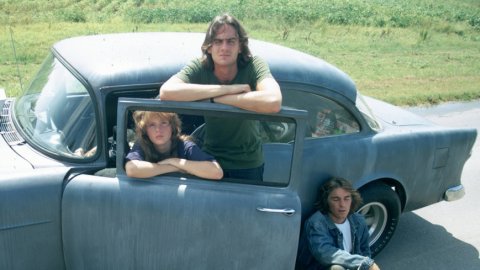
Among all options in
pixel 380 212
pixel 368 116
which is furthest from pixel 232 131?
pixel 380 212

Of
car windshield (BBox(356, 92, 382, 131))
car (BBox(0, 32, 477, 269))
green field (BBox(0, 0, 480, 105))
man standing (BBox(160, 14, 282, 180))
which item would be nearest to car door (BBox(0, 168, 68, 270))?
car (BBox(0, 32, 477, 269))

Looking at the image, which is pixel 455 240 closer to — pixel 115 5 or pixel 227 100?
pixel 227 100

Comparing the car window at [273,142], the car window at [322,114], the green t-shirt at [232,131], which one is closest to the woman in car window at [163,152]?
the green t-shirt at [232,131]

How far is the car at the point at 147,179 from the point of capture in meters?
3.00

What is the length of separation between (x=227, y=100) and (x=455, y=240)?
3194 mm

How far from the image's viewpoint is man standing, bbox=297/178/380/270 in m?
3.61

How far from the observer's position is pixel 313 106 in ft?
13.1

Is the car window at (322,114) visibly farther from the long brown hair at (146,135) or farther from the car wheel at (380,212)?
the long brown hair at (146,135)

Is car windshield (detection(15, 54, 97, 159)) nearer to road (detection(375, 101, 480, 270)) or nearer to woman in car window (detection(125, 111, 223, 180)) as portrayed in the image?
woman in car window (detection(125, 111, 223, 180))

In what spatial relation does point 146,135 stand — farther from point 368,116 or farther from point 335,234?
point 368,116

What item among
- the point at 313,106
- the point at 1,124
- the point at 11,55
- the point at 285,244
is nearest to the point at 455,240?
the point at 313,106

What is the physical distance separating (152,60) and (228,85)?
761 mm

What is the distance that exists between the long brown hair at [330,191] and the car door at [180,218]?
801 mm

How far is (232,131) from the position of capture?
324cm
